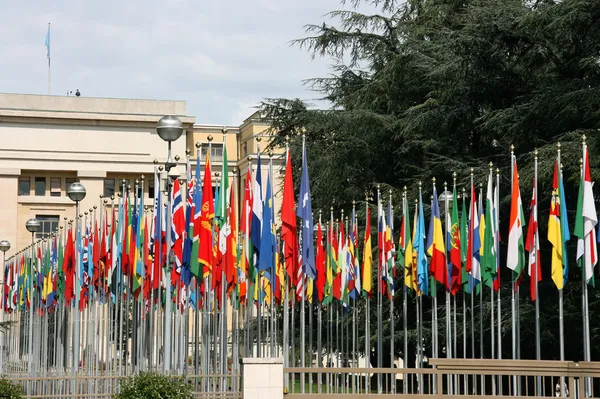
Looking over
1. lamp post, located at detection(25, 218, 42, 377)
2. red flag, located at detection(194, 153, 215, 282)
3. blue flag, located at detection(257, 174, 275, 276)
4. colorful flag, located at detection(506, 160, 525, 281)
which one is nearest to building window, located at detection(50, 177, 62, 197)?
lamp post, located at detection(25, 218, 42, 377)

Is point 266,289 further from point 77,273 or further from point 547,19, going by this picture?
point 547,19

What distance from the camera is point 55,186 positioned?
88.4 metres

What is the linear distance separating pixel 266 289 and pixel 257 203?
8638 mm

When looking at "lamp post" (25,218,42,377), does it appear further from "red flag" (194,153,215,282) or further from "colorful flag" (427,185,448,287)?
"colorful flag" (427,185,448,287)

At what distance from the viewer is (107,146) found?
88.1 metres

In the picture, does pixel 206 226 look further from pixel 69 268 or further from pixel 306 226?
pixel 69 268

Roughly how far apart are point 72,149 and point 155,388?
225ft

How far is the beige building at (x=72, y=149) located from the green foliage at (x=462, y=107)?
4104cm

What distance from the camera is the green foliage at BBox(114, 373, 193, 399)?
20422mm

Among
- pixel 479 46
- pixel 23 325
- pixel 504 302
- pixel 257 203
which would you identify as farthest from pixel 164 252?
pixel 23 325

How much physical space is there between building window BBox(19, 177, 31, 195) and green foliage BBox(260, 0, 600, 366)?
150ft

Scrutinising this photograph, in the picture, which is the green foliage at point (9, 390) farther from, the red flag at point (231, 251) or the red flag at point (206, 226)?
the red flag at point (231, 251)

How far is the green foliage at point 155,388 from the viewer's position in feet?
67.0

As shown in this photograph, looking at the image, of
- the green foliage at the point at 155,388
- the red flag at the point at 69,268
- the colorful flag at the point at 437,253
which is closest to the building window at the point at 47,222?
the red flag at the point at 69,268
